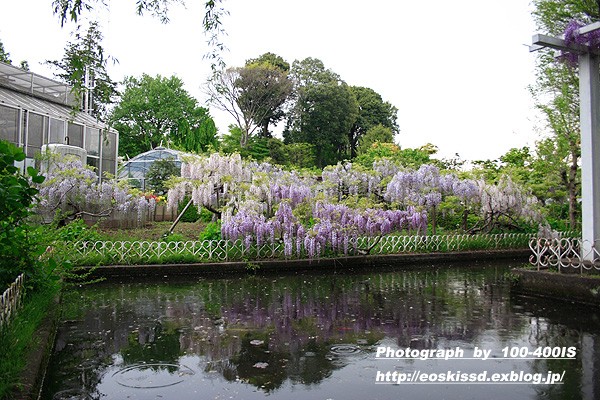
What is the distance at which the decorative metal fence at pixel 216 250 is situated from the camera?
10.7 metres

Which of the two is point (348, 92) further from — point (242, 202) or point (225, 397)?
point (225, 397)

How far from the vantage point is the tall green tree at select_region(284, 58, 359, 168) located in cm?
3884

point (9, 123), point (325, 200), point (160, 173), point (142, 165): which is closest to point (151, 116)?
point (142, 165)

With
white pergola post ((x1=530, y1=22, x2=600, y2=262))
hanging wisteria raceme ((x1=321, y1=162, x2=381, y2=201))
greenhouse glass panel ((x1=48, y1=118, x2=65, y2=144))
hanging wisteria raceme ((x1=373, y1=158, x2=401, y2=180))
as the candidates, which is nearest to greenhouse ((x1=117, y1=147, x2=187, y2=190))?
greenhouse glass panel ((x1=48, y1=118, x2=65, y2=144))

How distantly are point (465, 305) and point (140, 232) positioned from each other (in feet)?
33.0

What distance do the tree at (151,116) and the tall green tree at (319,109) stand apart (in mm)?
7146

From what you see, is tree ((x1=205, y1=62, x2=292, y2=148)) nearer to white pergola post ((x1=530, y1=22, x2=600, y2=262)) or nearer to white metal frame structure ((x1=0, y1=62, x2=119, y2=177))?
white metal frame structure ((x1=0, y1=62, x2=119, y2=177))

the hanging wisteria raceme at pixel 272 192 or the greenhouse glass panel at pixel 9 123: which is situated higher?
the greenhouse glass panel at pixel 9 123

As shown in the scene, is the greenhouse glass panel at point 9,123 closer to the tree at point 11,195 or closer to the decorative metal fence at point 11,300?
the tree at point 11,195

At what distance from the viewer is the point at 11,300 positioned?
4602mm

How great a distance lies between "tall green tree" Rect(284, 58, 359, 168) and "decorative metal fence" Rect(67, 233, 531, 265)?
25.3 metres

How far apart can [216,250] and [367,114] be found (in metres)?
34.5

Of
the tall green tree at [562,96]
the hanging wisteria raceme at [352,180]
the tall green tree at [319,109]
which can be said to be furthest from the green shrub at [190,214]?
the tall green tree at [319,109]

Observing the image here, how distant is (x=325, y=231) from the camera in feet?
39.8
